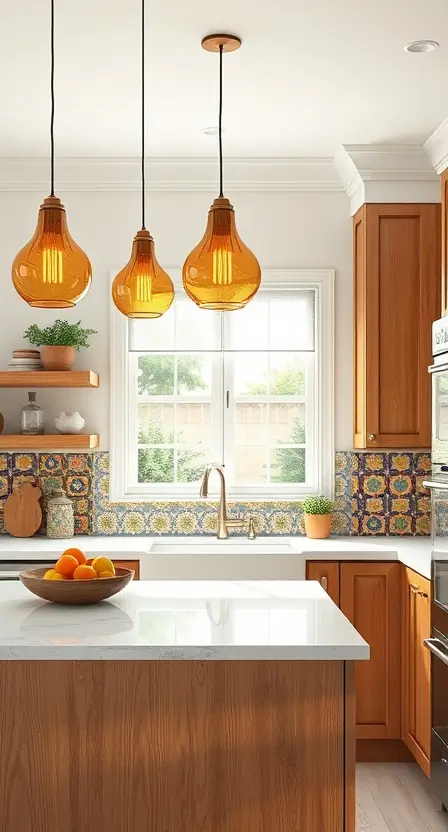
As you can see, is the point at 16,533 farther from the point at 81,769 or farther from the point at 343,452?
the point at 81,769

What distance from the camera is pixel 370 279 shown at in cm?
461

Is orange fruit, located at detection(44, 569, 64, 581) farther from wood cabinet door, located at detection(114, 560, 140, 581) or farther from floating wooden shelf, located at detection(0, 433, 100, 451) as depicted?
floating wooden shelf, located at detection(0, 433, 100, 451)

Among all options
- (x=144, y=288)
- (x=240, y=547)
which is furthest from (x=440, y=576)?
(x=144, y=288)

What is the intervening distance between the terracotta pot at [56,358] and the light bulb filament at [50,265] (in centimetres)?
234

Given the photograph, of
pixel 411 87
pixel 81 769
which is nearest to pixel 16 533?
pixel 81 769

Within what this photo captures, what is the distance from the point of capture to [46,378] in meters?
4.66

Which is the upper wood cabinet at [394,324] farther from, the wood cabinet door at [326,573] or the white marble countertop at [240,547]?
the wood cabinet door at [326,573]

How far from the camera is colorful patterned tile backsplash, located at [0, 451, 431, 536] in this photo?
493 centimetres

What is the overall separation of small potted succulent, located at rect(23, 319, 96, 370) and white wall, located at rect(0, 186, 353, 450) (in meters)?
0.19

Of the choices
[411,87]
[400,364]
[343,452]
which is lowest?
[343,452]

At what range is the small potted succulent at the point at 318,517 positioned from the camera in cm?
477

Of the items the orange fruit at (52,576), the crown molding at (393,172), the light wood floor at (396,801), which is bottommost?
the light wood floor at (396,801)

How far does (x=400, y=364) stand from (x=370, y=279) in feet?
1.48

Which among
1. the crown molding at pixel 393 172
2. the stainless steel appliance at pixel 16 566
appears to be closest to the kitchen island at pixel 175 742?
the stainless steel appliance at pixel 16 566
